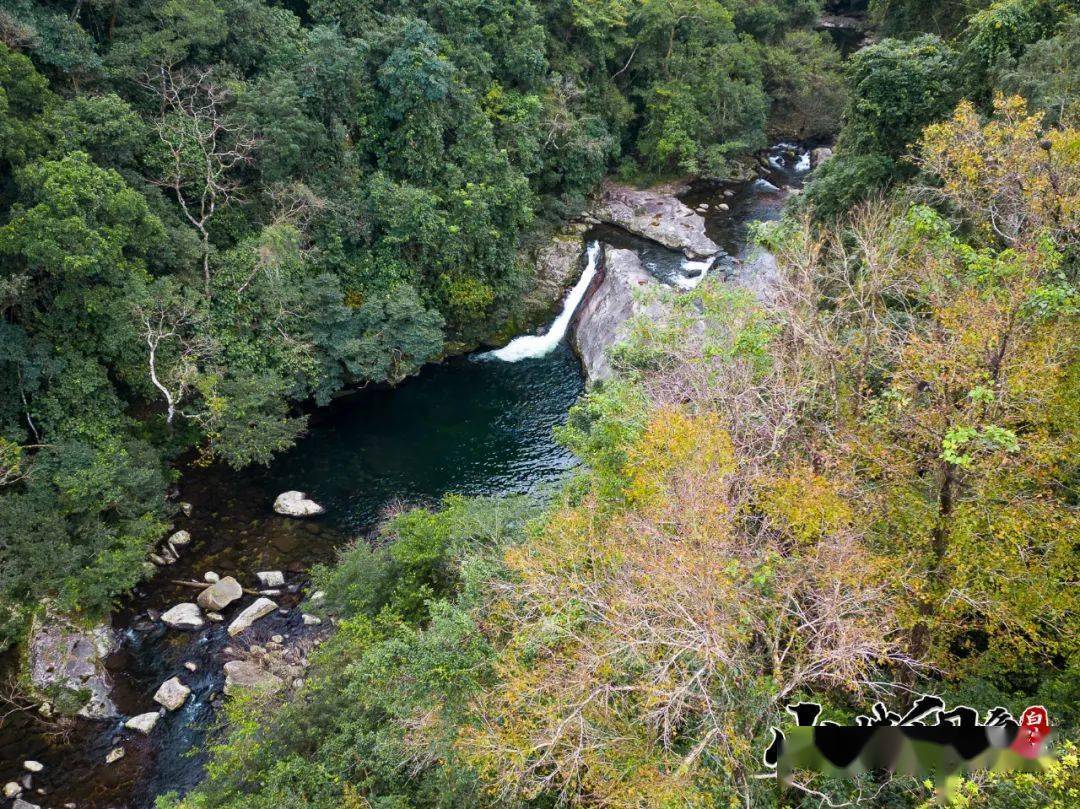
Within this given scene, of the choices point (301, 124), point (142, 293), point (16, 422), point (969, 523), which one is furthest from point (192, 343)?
point (969, 523)

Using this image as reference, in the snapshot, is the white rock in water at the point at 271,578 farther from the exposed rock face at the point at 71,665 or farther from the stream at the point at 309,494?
the exposed rock face at the point at 71,665

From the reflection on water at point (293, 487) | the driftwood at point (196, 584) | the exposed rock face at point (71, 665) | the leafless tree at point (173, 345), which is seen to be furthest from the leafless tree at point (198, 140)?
the exposed rock face at point (71, 665)

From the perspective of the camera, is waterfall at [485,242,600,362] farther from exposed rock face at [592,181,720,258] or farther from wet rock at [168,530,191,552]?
wet rock at [168,530,191,552]

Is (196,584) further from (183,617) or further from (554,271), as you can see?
(554,271)

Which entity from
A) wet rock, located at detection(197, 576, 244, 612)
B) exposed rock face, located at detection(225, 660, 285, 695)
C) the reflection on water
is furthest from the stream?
exposed rock face, located at detection(225, 660, 285, 695)

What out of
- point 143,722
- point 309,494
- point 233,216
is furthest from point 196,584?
point 233,216
